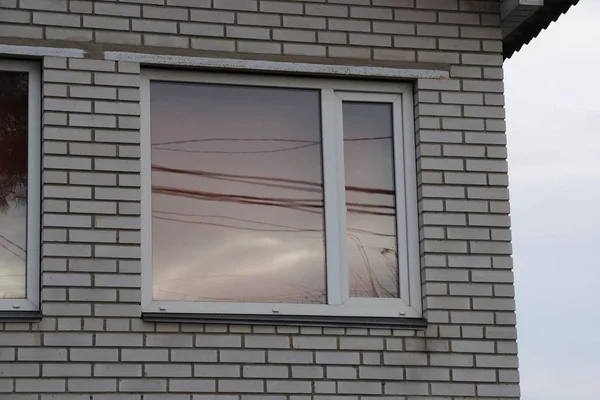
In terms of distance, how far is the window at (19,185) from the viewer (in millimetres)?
7918

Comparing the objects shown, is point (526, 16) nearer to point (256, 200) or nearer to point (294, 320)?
point (256, 200)

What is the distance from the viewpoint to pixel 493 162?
8.64 m

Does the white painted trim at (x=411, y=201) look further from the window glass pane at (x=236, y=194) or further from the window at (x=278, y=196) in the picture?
the window glass pane at (x=236, y=194)

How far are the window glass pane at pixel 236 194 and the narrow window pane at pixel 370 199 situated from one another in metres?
0.21

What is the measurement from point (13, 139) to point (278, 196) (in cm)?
170

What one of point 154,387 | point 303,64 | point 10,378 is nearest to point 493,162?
point 303,64

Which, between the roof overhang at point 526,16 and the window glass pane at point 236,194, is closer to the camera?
the window glass pane at point 236,194

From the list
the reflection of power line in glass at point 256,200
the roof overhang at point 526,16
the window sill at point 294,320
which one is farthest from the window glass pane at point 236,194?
the roof overhang at point 526,16

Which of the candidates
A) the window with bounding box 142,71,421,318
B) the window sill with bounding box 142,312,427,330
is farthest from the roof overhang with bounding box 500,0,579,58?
the window sill with bounding box 142,312,427,330

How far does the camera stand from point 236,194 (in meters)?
8.41

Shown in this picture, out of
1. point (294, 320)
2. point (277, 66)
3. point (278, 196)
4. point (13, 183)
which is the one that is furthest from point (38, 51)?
point (294, 320)

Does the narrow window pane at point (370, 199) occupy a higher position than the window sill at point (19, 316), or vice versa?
the narrow window pane at point (370, 199)

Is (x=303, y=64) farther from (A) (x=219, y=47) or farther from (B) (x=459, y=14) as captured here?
(B) (x=459, y=14)

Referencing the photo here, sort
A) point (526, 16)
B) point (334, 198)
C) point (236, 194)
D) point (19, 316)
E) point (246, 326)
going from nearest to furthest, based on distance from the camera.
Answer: point (19, 316) → point (246, 326) → point (236, 194) → point (334, 198) → point (526, 16)
